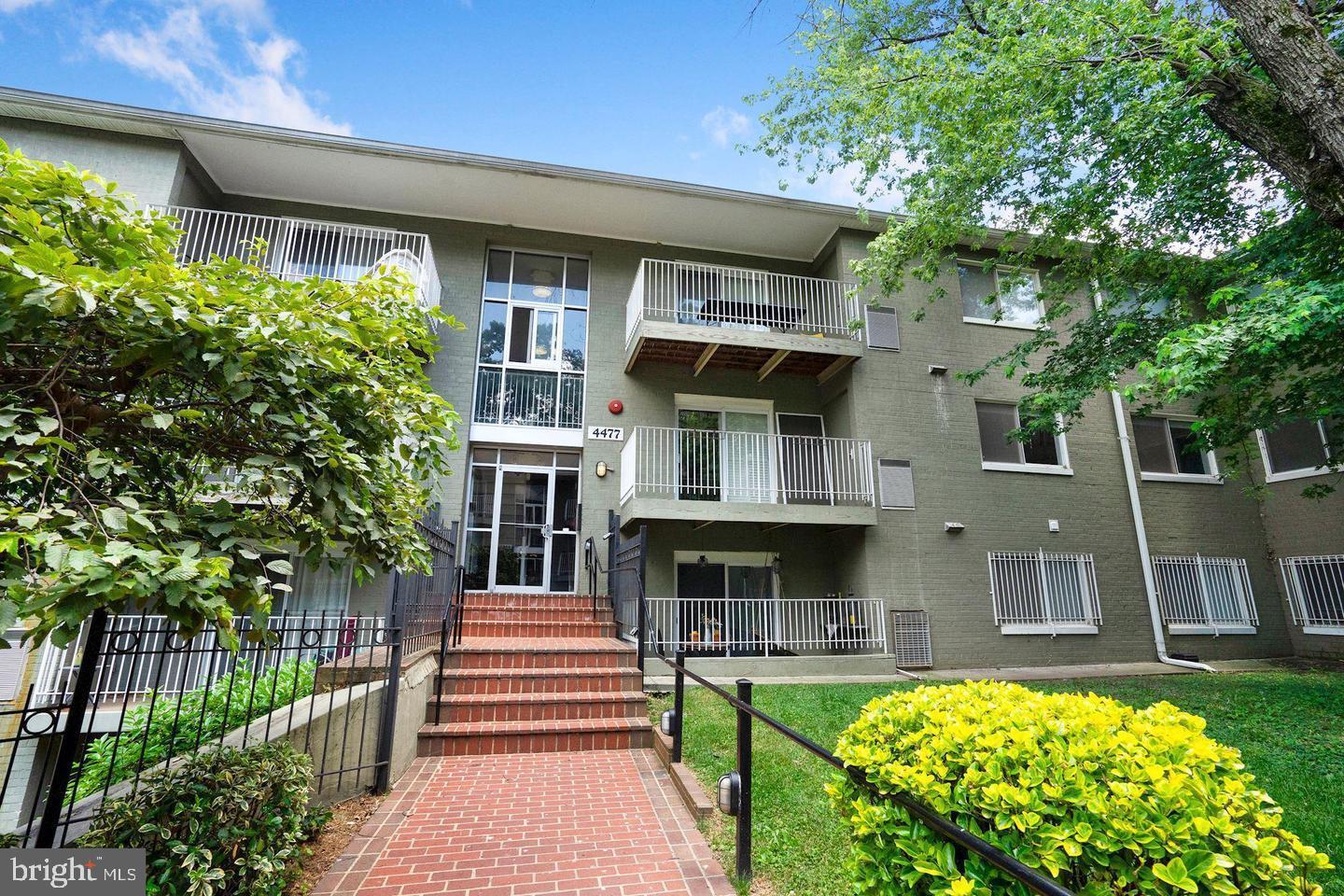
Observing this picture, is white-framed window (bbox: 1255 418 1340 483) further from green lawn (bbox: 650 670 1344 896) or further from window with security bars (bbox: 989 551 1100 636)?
window with security bars (bbox: 989 551 1100 636)

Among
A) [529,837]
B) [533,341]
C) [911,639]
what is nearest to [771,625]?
[911,639]

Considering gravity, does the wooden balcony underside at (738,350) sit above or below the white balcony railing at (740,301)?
below

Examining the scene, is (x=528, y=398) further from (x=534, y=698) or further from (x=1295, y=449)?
(x=1295, y=449)

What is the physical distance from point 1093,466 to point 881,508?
4.78m

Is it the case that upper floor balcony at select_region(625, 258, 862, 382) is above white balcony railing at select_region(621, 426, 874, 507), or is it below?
above

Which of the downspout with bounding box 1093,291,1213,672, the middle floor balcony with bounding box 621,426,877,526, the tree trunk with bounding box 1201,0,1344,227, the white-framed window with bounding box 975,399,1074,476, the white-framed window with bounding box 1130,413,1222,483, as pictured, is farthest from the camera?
the white-framed window with bounding box 1130,413,1222,483

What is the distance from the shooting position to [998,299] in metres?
11.4

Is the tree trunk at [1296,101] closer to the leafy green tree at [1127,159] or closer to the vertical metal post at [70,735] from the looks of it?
the leafy green tree at [1127,159]

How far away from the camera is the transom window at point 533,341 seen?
10.5 metres

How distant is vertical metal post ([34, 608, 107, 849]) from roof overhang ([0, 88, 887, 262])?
29.6ft

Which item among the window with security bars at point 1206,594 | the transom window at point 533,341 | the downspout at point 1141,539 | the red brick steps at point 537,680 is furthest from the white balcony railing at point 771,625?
the window with security bars at point 1206,594

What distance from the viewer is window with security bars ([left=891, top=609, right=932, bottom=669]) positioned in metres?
9.13

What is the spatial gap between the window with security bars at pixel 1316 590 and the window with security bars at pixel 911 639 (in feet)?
25.6

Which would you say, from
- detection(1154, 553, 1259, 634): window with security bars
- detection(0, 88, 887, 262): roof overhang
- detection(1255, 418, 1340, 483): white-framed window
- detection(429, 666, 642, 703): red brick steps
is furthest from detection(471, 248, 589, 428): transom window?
detection(1255, 418, 1340, 483): white-framed window
